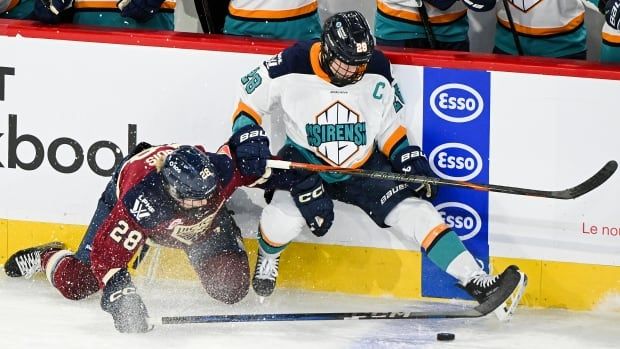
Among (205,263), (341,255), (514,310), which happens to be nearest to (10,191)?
(205,263)

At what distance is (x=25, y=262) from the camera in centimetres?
557

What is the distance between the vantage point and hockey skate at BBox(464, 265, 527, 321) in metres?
5.15

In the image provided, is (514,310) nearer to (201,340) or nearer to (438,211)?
(438,211)

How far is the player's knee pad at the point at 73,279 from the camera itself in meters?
5.41

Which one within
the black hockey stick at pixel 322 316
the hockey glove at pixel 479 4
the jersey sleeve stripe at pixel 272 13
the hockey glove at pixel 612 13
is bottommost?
the black hockey stick at pixel 322 316

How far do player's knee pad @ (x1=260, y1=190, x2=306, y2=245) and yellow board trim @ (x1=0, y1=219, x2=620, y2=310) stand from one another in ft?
0.76

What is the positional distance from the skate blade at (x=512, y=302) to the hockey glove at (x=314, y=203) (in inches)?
26.1

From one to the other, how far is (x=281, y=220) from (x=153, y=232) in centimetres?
45

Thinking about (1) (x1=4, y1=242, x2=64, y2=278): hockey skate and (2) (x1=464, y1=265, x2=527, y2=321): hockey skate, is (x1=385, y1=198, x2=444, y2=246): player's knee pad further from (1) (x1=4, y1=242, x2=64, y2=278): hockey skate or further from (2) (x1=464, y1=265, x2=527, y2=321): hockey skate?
(1) (x1=4, y1=242, x2=64, y2=278): hockey skate

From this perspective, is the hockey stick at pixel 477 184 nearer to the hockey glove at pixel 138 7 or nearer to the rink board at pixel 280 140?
the rink board at pixel 280 140

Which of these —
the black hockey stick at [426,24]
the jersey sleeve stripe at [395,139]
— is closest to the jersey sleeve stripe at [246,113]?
the jersey sleeve stripe at [395,139]

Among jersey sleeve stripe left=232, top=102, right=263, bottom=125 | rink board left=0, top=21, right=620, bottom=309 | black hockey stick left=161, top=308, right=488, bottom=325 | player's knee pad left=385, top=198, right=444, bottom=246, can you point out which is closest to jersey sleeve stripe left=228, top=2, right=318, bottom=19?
rink board left=0, top=21, right=620, bottom=309

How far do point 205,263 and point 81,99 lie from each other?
0.75 metres

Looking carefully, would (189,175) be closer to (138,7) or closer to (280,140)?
(280,140)
